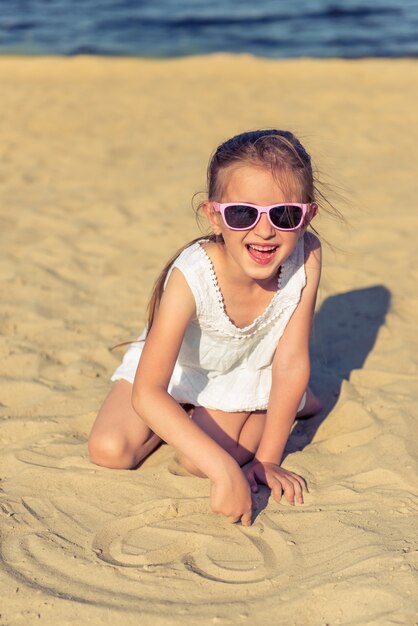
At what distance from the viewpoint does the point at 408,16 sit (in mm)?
15516

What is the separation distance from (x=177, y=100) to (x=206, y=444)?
660cm

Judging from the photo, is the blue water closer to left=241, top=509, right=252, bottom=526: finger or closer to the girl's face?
the girl's face

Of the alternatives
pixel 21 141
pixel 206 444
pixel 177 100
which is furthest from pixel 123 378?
pixel 177 100

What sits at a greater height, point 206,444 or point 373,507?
point 206,444

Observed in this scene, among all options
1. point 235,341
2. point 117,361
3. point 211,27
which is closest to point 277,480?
point 235,341

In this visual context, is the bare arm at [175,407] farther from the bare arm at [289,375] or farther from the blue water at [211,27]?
the blue water at [211,27]

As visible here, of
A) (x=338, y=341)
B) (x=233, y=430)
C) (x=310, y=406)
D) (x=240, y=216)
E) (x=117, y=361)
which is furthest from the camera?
(x=338, y=341)

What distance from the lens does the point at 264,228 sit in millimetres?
2578

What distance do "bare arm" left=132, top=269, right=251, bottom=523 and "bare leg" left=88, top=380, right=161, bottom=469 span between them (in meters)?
0.24

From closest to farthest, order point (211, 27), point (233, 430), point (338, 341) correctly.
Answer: point (233, 430) < point (338, 341) < point (211, 27)

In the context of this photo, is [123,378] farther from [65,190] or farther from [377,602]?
[65,190]

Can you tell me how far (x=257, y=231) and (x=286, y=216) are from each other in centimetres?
10

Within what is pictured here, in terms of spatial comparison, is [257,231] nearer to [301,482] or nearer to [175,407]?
[175,407]

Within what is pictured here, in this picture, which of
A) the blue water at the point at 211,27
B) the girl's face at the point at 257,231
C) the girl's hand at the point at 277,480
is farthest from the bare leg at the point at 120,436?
the blue water at the point at 211,27
